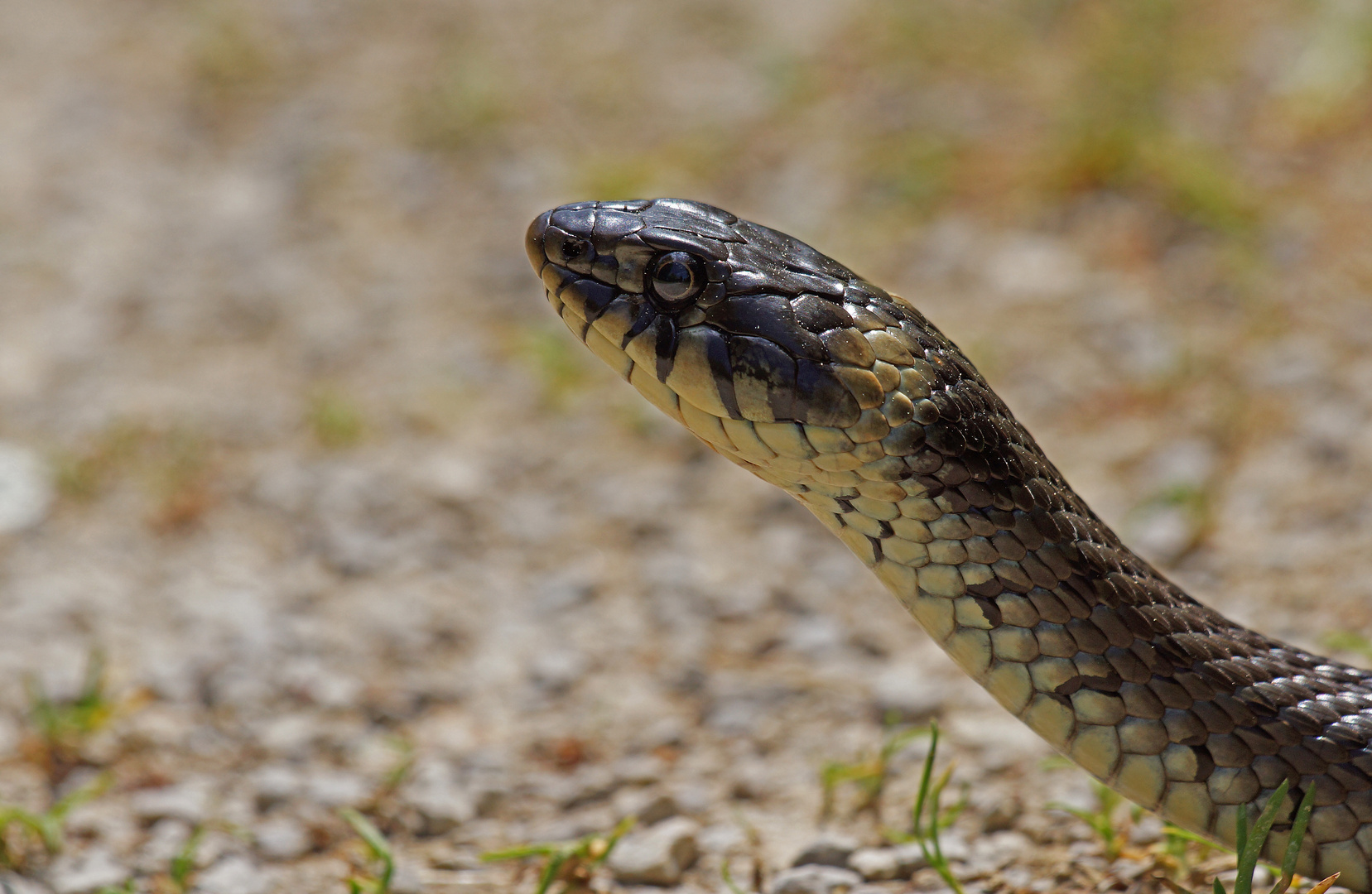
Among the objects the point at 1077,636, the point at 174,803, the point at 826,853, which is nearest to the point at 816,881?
the point at 826,853

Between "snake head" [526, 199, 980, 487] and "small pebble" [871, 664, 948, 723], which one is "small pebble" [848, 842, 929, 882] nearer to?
"small pebble" [871, 664, 948, 723]

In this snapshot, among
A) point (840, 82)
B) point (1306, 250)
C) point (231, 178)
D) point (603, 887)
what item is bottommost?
point (603, 887)

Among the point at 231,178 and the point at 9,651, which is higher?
the point at 231,178

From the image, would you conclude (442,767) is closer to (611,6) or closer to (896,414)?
(896,414)

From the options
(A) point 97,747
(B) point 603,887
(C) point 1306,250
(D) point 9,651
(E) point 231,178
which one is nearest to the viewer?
(B) point 603,887

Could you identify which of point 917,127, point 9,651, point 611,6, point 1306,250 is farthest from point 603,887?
point 611,6

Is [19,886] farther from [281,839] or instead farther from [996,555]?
[996,555]

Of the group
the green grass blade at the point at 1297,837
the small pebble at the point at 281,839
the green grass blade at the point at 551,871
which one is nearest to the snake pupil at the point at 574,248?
the green grass blade at the point at 551,871

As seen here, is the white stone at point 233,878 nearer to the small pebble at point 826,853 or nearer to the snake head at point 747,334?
the small pebble at point 826,853

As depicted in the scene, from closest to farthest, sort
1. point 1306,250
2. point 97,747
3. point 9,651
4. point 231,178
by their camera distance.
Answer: point 97,747
point 9,651
point 1306,250
point 231,178
